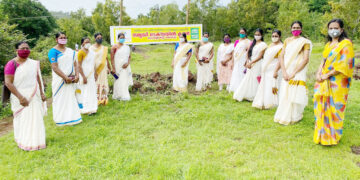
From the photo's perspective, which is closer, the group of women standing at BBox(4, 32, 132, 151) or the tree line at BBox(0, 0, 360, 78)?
the group of women standing at BBox(4, 32, 132, 151)

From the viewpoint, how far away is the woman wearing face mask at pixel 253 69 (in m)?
6.56

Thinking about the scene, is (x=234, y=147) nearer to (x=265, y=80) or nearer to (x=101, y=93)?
(x=265, y=80)

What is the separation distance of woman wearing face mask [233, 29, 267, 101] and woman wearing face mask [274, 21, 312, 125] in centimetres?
132

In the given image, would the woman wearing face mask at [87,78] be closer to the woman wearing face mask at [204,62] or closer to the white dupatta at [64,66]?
the white dupatta at [64,66]

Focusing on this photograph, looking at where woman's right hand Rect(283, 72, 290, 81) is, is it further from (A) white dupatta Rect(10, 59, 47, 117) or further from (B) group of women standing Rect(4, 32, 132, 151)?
(A) white dupatta Rect(10, 59, 47, 117)

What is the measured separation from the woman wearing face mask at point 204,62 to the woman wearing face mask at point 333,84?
14.7 ft

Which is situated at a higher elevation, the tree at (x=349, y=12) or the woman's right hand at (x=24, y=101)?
the tree at (x=349, y=12)

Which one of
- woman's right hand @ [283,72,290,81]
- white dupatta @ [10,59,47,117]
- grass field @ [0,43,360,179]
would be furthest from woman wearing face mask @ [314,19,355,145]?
white dupatta @ [10,59,47,117]

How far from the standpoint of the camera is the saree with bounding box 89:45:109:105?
6902 mm

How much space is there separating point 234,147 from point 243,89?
2.88 m

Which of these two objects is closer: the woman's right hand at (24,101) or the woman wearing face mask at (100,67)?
the woman's right hand at (24,101)

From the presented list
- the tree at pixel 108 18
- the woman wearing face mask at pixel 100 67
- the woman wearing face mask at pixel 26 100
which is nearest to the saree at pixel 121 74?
the woman wearing face mask at pixel 100 67

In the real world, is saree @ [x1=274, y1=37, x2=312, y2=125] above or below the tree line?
below

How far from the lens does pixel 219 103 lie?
6.97 metres
